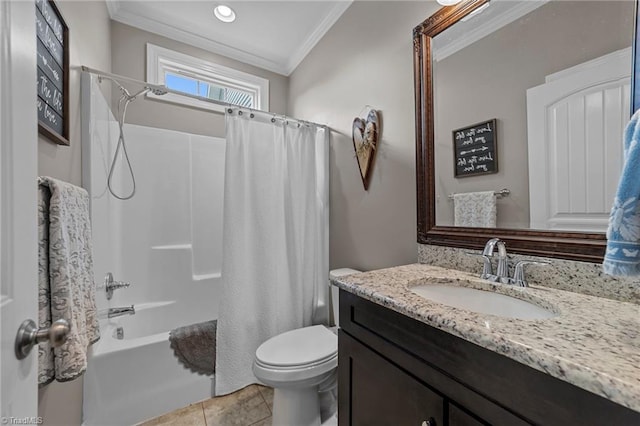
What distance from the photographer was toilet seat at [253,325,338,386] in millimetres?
1235

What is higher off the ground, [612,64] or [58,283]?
[612,64]

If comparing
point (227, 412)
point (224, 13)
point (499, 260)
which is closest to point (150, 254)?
point (227, 412)

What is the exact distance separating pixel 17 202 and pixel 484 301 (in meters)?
1.27

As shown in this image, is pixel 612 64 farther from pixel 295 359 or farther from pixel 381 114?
pixel 295 359

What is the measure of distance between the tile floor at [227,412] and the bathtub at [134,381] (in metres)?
0.04

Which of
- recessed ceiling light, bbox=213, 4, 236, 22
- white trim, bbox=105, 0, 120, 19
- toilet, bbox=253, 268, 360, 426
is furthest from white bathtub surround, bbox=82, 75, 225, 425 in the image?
recessed ceiling light, bbox=213, 4, 236, 22

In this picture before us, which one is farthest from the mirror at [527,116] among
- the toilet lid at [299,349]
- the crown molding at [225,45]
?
the crown molding at [225,45]

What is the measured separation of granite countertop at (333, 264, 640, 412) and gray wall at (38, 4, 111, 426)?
1.17m

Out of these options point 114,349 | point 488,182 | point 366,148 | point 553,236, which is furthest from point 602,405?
point 114,349

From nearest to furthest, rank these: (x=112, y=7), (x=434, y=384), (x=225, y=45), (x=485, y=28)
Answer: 1. (x=434, y=384)
2. (x=485, y=28)
3. (x=112, y=7)
4. (x=225, y=45)

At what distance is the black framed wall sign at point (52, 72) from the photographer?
0.86 metres

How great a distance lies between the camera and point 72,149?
122 cm

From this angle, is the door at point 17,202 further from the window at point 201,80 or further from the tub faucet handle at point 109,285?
the window at point 201,80

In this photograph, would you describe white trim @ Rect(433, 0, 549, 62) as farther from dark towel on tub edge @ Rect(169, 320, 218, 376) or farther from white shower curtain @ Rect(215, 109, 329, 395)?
dark towel on tub edge @ Rect(169, 320, 218, 376)
